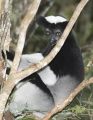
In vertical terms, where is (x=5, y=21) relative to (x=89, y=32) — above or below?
above

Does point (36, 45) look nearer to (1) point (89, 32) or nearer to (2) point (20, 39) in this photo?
(1) point (89, 32)

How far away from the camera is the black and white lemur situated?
14.7 feet

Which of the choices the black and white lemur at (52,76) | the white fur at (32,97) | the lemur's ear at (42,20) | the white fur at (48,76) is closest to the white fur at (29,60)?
the black and white lemur at (52,76)

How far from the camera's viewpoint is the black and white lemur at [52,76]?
14.7 ft

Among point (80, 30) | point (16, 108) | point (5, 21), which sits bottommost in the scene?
point (80, 30)

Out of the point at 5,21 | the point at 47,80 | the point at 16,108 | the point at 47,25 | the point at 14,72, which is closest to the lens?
the point at 14,72

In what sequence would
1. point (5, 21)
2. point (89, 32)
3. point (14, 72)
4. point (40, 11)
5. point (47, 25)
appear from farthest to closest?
point (89, 32)
point (40, 11)
point (47, 25)
point (5, 21)
point (14, 72)

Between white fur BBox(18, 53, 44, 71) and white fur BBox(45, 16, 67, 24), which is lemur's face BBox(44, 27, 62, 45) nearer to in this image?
white fur BBox(45, 16, 67, 24)

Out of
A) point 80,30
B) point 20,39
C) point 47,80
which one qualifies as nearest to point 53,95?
point 47,80

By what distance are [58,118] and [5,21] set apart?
110 centimetres

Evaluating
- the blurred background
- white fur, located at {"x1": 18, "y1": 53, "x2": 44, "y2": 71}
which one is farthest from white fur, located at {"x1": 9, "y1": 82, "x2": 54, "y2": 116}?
the blurred background

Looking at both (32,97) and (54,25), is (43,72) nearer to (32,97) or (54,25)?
(32,97)

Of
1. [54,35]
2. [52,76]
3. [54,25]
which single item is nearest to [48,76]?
[52,76]

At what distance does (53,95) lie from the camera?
4766 millimetres
